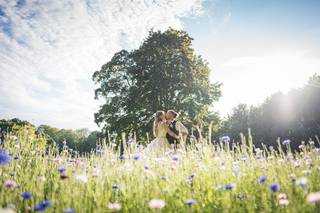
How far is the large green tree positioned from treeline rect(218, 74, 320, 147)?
4.66m

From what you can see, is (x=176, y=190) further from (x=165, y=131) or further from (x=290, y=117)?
(x=290, y=117)

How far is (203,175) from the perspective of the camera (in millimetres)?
Answer: 3650

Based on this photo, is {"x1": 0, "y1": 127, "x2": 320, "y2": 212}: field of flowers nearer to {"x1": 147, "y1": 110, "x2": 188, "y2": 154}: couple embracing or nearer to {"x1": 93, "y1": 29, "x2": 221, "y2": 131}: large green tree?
{"x1": 147, "y1": 110, "x2": 188, "y2": 154}: couple embracing

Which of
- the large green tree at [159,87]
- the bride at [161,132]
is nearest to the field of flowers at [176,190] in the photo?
the bride at [161,132]

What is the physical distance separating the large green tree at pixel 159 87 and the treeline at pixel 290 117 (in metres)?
4.66

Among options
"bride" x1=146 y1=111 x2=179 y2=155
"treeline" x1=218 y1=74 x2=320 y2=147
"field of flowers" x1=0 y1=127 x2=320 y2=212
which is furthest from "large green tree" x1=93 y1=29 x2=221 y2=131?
"field of flowers" x1=0 y1=127 x2=320 y2=212

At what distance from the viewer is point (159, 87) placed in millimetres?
20328

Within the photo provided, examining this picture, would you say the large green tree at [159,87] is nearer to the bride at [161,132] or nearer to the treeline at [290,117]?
the treeline at [290,117]

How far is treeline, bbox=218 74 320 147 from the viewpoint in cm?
2591

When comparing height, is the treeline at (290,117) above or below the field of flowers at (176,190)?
above

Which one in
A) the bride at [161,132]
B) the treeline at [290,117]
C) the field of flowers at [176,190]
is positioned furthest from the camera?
the treeline at [290,117]

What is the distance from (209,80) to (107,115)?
30.3 ft

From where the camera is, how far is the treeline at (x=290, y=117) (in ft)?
85.0

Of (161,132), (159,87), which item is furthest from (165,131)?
(159,87)
